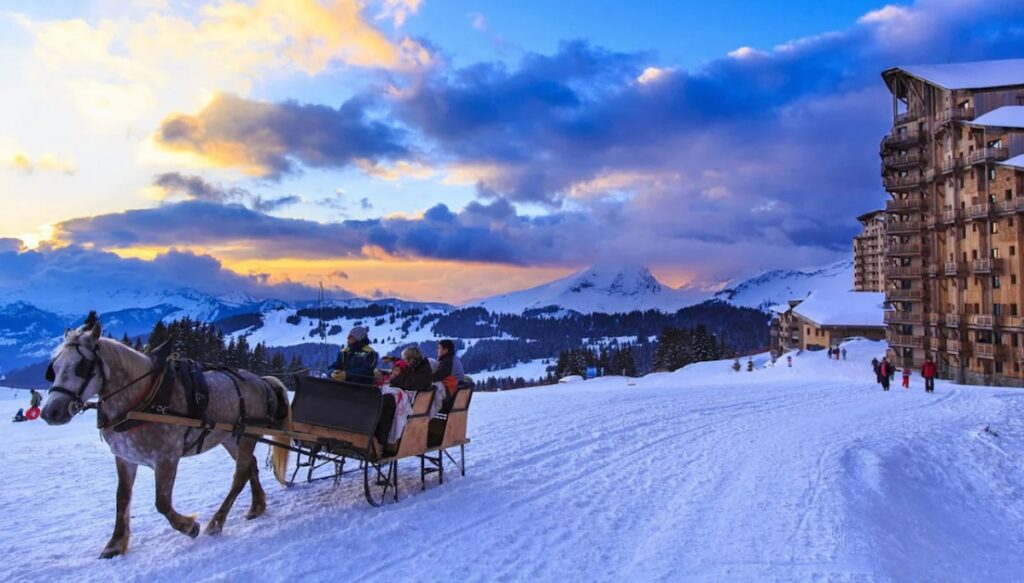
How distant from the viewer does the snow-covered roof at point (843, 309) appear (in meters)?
78.3

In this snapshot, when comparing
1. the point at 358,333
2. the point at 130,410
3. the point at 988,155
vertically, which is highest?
the point at 988,155

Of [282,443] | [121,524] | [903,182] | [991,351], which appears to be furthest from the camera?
[903,182]

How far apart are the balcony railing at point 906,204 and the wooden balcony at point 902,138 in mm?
4553

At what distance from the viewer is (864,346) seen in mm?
64125

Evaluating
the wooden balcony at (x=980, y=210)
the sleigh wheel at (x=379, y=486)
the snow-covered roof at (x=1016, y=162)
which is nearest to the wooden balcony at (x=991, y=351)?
the wooden balcony at (x=980, y=210)

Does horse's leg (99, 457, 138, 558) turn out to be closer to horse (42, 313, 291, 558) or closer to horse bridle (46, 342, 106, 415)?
horse (42, 313, 291, 558)

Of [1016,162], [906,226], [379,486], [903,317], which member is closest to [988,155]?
[1016,162]

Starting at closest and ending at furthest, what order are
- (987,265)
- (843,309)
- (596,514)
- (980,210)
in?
(596,514)
(987,265)
(980,210)
(843,309)

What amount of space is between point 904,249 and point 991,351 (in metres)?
13.7

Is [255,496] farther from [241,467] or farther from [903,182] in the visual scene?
[903,182]

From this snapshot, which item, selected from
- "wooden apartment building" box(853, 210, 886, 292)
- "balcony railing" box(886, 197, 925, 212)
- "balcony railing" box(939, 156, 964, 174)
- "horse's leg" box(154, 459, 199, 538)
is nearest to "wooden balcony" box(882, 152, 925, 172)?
"balcony railing" box(886, 197, 925, 212)

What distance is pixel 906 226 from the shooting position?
174 feet

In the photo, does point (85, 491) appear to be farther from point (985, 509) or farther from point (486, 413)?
point (985, 509)

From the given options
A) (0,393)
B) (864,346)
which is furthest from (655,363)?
(0,393)
